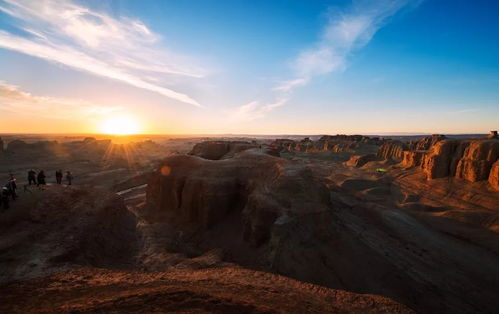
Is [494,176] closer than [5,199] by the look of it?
No

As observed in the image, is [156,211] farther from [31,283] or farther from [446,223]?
[446,223]

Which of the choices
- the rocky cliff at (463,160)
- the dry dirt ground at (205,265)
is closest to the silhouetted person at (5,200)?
the dry dirt ground at (205,265)

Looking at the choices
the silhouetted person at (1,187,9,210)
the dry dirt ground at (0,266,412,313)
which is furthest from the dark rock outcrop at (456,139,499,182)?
the silhouetted person at (1,187,9,210)

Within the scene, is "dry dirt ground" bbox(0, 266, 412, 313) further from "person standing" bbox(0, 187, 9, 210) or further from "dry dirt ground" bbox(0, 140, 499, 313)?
"person standing" bbox(0, 187, 9, 210)

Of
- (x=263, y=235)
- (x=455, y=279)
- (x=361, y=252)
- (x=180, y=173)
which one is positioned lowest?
(x=455, y=279)

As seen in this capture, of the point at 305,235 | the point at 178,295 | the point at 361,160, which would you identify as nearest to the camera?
the point at 178,295

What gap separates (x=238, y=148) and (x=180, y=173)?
12.9 metres

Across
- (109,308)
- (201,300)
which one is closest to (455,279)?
(201,300)

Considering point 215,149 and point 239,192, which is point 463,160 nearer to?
point 239,192

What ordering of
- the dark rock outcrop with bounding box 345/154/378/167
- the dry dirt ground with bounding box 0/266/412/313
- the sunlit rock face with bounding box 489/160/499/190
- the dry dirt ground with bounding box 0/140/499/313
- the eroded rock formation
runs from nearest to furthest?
the dry dirt ground with bounding box 0/266/412/313 < the dry dirt ground with bounding box 0/140/499/313 < the eroded rock formation < the sunlit rock face with bounding box 489/160/499/190 < the dark rock outcrop with bounding box 345/154/378/167

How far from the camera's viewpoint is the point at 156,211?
947 inches

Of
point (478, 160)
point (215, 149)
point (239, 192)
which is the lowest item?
point (239, 192)

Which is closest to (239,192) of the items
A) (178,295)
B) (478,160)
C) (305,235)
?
(305,235)

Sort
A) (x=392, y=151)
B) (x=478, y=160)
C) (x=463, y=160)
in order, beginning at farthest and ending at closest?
(x=392, y=151), (x=463, y=160), (x=478, y=160)
